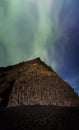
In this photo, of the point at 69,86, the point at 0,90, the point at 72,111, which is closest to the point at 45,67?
the point at 69,86

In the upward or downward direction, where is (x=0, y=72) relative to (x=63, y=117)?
upward

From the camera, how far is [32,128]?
17328mm

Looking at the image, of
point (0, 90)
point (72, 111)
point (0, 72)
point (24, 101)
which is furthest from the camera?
point (0, 72)

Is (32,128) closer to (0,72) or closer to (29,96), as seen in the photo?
(29,96)

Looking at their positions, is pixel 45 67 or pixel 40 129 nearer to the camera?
pixel 40 129

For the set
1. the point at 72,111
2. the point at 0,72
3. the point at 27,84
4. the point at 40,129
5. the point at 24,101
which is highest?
the point at 0,72

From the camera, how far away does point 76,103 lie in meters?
27.3

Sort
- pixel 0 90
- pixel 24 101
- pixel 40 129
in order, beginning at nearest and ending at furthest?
pixel 40 129 < pixel 24 101 < pixel 0 90

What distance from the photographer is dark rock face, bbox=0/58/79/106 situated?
82.4 feet

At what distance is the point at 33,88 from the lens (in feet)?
85.4

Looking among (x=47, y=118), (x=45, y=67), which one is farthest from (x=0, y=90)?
(x=47, y=118)

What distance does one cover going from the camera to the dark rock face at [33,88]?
82.4 ft

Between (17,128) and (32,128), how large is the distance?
2.58 feet

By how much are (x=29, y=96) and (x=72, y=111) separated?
7.12 m
